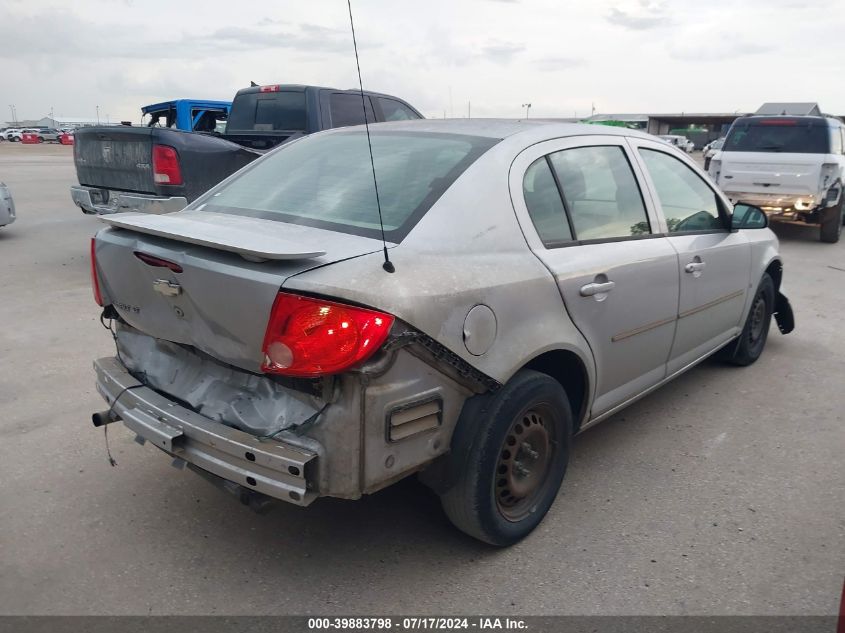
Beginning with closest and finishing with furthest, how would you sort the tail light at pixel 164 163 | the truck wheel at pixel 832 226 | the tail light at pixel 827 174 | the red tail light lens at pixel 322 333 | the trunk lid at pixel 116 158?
the red tail light lens at pixel 322 333 < the tail light at pixel 164 163 < the trunk lid at pixel 116 158 < the tail light at pixel 827 174 < the truck wheel at pixel 832 226

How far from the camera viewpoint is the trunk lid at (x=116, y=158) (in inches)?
276

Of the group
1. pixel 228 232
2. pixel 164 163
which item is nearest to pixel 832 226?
pixel 164 163

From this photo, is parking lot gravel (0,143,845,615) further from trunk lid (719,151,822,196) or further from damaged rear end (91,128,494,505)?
trunk lid (719,151,822,196)

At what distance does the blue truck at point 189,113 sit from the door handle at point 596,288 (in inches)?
372

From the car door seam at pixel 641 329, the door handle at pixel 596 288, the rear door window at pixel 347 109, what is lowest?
the car door seam at pixel 641 329

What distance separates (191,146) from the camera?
704cm

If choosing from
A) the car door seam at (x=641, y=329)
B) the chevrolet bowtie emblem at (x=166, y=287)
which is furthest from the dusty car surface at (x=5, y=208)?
the car door seam at (x=641, y=329)

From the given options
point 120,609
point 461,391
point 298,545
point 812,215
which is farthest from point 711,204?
point 812,215

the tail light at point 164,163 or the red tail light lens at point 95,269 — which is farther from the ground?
the tail light at point 164,163

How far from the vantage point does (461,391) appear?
97.6 inches

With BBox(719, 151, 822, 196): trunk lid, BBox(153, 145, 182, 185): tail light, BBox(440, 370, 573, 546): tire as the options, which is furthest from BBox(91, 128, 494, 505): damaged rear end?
BBox(719, 151, 822, 196): trunk lid

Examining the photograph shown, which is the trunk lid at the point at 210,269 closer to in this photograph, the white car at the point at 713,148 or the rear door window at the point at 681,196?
the rear door window at the point at 681,196

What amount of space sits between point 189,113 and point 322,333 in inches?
414

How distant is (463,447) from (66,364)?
344 cm
